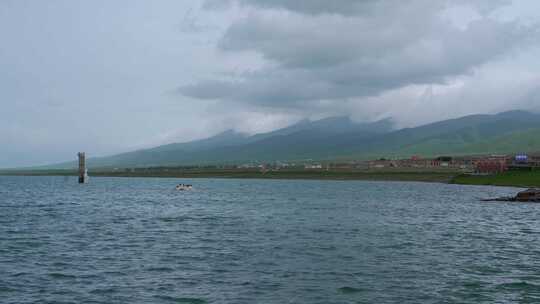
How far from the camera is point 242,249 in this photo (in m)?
45.8

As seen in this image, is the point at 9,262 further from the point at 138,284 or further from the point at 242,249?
the point at 242,249

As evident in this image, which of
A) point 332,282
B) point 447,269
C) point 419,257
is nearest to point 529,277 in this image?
point 447,269

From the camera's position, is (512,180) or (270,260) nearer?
(270,260)

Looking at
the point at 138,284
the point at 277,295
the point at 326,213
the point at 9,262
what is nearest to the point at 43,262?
the point at 9,262

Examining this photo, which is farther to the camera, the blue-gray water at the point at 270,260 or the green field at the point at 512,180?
the green field at the point at 512,180

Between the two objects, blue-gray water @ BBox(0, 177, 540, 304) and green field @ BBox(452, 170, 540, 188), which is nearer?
blue-gray water @ BBox(0, 177, 540, 304)

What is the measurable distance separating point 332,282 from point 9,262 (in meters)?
21.9

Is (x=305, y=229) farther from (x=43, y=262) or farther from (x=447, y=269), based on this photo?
(x=43, y=262)

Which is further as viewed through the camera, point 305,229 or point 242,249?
point 305,229

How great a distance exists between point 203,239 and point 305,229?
12168 millimetres

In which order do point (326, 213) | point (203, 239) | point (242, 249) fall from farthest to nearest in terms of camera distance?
point (326, 213)
point (203, 239)
point (242, 249)

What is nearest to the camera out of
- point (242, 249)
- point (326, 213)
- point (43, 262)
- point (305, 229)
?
point (43, 262)

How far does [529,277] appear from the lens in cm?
3541

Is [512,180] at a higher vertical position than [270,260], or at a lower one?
lower
